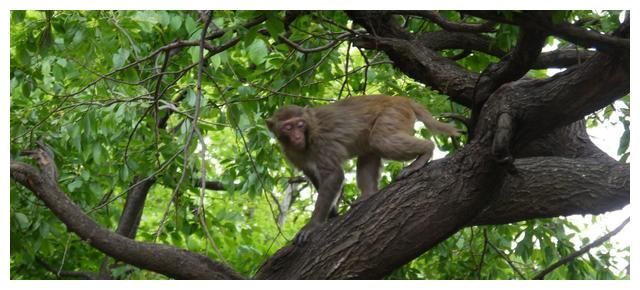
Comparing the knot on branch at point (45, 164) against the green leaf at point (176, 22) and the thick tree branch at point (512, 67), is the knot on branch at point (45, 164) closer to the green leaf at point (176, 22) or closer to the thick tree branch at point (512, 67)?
the green leaf at point (176, 22)

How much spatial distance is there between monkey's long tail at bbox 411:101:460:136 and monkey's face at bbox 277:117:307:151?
3.57 ft

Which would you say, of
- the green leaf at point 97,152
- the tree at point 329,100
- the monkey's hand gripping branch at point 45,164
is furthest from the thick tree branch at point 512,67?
the green leaf at point 97,152

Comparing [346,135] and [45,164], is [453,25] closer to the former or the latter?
[346,135]

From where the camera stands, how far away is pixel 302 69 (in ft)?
26.0

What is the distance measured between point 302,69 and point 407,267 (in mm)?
2376

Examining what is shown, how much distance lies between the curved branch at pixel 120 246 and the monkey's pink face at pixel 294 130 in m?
1.69

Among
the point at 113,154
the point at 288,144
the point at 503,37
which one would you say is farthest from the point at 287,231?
the point at 503,37

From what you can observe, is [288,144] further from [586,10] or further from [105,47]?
[586,10]

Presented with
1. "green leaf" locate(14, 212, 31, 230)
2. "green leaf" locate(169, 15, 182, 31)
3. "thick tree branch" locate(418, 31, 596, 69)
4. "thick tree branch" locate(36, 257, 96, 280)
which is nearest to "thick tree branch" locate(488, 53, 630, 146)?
"thick tree branch" locate(418, 31, 596, 69)

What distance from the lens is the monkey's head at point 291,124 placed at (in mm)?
7242

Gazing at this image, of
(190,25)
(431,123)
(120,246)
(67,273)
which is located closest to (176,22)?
(190,25)

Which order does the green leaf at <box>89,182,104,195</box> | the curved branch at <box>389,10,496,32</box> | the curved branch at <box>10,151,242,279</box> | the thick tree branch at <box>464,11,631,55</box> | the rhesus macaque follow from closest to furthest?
the thick tree branch at <box>464,11,631,55</box> < the curved branch at <box>10,151,242,279</box> < the curved branch at <box>389,10,496,32</box> < the rhesus macaque < the green leaf at <box>89,182,104,195</box>

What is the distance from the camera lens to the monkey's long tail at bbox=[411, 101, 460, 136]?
296 inches

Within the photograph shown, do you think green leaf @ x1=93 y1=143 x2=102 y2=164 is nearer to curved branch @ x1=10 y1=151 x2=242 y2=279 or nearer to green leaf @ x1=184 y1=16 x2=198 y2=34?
green leaf @ x1=184 y1=16 x2=198 y2=34
